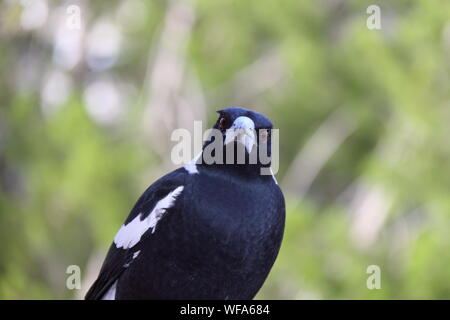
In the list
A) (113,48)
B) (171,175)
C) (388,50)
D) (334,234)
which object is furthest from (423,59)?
(171,175)

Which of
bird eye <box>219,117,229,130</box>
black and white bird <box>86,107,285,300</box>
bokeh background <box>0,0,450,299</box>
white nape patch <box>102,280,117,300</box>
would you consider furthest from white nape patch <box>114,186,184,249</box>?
bokeh background <box>0,0,450,299</box>

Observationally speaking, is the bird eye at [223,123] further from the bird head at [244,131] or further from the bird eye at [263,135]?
the bird eye at [263,135]

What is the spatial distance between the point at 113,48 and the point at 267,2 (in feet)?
8.20

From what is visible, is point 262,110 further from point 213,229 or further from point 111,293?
point 213,229

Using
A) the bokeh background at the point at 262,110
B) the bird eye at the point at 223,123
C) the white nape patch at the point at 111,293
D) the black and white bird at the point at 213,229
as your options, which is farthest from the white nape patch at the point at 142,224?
the bokeh background at the point at 262,110

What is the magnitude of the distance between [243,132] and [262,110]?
793 centimetres

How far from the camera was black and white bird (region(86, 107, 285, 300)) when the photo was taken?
2186 mm

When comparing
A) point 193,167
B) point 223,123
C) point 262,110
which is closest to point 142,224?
point 193,167

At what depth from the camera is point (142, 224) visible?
2426 millimetres

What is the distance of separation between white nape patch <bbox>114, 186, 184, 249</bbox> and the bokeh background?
7.68ft

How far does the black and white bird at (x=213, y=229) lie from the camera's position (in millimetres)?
2186

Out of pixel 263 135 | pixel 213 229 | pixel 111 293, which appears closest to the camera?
pixel 213 229
